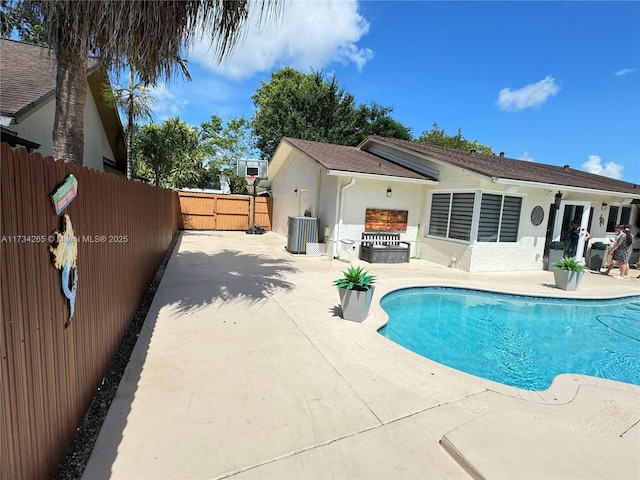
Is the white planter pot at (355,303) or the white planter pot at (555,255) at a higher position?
the white planter pot at (555,255)

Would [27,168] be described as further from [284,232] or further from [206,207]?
[206,207]

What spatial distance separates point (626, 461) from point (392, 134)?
31014 mm

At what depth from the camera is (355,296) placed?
17.7ft

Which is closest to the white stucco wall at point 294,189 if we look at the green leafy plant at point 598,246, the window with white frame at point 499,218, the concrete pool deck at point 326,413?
the window with white frame at point 499,218

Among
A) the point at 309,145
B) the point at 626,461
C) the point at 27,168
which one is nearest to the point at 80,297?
the point at 27,168

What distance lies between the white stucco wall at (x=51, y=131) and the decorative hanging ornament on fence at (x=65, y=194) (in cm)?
186

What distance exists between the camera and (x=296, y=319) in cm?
546

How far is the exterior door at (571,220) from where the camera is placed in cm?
1216

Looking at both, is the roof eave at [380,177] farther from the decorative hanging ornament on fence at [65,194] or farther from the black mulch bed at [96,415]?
the decorative hanging ornament on fence at [65,194]

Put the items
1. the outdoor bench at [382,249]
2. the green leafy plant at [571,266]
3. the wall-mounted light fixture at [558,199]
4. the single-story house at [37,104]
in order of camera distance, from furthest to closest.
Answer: the wall-mounted light fixture at [558,199] < the outdoor bench at [382,249] < the green leafy plant at [571,266] < the single-story house at [37,104]

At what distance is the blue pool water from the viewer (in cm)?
505

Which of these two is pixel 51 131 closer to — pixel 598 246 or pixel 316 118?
pixel 598 246

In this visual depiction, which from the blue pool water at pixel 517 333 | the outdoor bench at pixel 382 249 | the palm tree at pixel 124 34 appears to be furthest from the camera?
the outdoor bench at pixel 382 249

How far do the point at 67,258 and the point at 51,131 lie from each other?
928 centimetres
